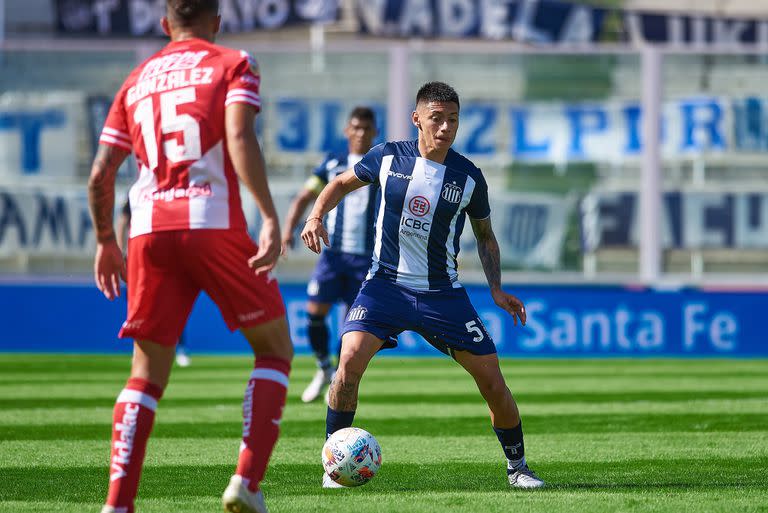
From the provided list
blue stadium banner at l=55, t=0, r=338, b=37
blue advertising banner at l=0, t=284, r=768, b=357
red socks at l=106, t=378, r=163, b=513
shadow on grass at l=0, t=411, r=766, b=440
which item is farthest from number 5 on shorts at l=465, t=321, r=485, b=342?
blue stadium banner at l=55, t=0, r=338, b=37

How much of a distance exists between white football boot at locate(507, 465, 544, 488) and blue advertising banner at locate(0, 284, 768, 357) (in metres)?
8.98

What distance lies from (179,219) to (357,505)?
1.63 m

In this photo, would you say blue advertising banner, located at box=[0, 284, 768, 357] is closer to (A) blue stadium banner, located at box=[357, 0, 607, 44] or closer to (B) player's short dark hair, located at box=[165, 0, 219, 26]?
(B) player's short dark hair, located at box=[165, 0, 219, 26]

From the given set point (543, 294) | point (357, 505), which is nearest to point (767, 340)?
point (543, 294)

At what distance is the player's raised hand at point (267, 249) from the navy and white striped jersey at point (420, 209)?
167 centimetres

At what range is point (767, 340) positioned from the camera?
1507 centimetres

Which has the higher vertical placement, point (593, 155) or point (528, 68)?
point (528, 68)

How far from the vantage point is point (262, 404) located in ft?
15.0

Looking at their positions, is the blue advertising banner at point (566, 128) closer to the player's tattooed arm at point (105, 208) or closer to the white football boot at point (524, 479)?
the white football boot at point (524, 479)

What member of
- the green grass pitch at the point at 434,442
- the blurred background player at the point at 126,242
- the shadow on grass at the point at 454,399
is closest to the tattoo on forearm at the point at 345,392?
the green grass pitch at the point at 434,442

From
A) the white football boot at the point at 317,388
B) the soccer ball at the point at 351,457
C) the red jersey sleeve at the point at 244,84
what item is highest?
the red jersey sleeve at the point at 244,84

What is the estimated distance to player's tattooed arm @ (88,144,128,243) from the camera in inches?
182

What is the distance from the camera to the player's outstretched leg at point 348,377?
5.91 m

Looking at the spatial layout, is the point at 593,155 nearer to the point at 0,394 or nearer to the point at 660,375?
the point at 660,375
